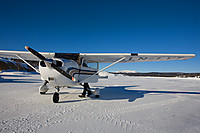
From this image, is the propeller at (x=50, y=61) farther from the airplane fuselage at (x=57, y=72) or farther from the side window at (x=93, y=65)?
the side window at (x=93, y=65)

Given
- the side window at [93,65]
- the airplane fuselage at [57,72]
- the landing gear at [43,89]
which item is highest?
the side window at [93,65]

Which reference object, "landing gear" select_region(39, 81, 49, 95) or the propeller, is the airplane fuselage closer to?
the propeller

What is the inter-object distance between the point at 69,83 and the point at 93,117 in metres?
1.94

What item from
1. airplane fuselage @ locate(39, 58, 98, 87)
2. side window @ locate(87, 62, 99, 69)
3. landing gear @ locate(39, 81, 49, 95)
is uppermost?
side window @ locate(87, 62, 99, 69)

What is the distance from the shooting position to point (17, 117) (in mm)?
2775

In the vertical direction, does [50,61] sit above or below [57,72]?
above

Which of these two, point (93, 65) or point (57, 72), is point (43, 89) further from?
point (93, 65)

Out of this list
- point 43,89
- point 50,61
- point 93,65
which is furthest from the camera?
point 93,65

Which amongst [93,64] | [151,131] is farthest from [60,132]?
[93,64]

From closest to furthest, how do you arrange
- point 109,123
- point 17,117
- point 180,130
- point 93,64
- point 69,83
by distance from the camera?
point 180,130, point 109,123, point 17,117, point 69,83, point 93,64

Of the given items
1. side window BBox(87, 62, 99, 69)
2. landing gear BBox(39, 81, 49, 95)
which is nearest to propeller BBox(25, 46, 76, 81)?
landing gear BBox(39, 81, 49, 95)

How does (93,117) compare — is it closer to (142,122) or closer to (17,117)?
(142,122)

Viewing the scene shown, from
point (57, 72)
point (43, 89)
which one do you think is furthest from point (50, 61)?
point (43, 89)

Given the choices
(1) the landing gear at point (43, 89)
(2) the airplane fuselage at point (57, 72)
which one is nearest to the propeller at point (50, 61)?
(2) the airplane fuselage at point (57, 72)
